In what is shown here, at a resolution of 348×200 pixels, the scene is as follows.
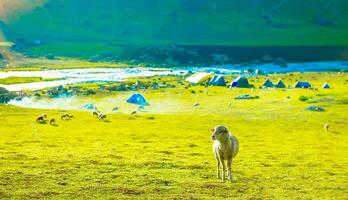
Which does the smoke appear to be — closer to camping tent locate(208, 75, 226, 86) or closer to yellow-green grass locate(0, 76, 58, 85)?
camping tent locate(208, 75, 226, 86)

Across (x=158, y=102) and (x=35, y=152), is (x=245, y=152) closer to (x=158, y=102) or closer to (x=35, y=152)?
(x=35, y=152)

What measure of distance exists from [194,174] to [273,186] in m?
5.15

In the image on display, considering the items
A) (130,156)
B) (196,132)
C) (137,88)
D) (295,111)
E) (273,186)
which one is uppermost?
(137,88)

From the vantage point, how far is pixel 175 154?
42.7m

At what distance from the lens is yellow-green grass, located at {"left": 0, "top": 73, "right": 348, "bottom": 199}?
97.4 feet

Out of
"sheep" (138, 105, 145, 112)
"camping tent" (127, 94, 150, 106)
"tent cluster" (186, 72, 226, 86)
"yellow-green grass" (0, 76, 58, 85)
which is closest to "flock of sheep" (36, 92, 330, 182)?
"sheep" (138, 105, 145, 112)

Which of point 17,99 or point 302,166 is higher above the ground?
point 17,99

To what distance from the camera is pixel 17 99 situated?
9950 centimetres

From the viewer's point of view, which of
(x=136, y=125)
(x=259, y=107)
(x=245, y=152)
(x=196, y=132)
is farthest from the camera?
(x=259, y=107)

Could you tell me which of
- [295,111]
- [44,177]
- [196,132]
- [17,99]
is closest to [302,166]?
[44,177]

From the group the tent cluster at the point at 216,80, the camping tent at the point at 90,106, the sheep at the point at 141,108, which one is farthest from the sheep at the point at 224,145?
the tent cluster at the point at 216,80

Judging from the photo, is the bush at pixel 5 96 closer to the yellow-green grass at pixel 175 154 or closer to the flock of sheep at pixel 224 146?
the yellow-green grass at pixel 175 154

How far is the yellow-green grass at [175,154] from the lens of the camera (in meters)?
29.7

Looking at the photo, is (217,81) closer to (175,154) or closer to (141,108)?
(141,108)
